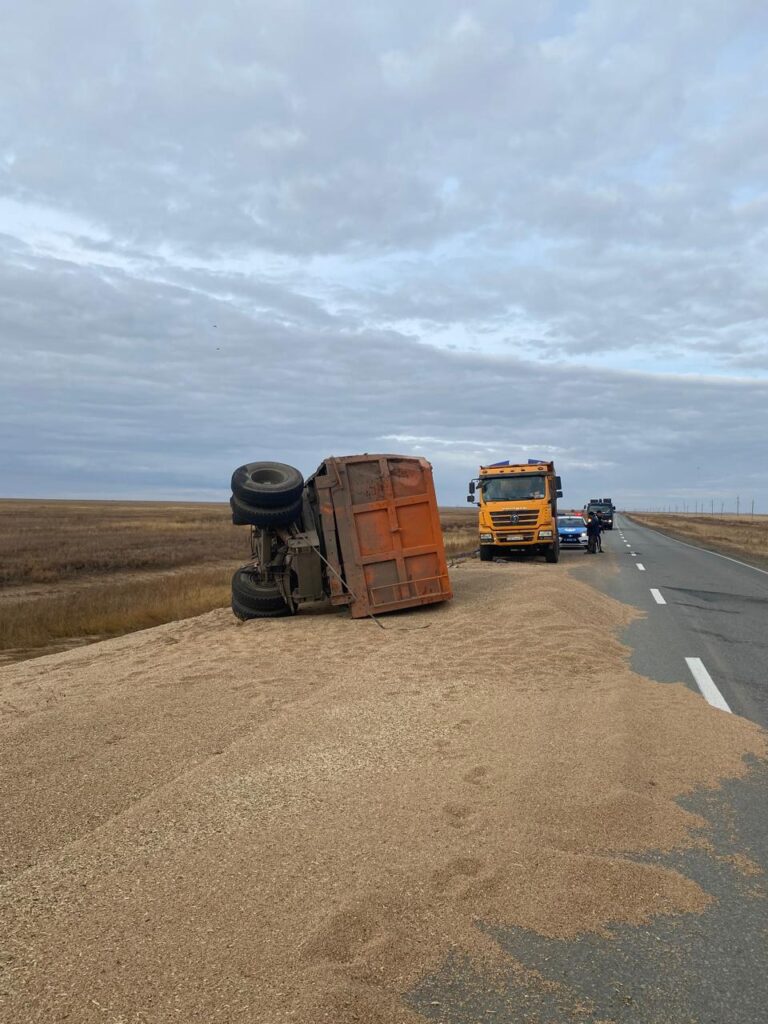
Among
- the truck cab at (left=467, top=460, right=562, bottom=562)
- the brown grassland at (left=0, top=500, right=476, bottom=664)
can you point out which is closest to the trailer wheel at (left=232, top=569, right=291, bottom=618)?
the brown grassland at (left=0, top=500, right=476, bottom=664)

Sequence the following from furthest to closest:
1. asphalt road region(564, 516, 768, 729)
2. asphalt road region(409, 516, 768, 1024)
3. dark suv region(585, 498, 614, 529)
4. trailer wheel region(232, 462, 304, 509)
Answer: dark suv region(585, 498, 614, 529) < trailer wheel region(232, 462, 304, 509) < asphalt road region(564, 516, 768, 729) < asphalt road region(409, 516, 768, 1024)

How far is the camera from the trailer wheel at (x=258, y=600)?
44.4ft

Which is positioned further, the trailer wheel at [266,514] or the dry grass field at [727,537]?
the dry grass field at [727,537]

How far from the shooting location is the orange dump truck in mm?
12797

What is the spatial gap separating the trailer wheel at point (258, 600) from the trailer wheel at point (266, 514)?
1298 millimetres

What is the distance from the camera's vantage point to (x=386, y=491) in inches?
515

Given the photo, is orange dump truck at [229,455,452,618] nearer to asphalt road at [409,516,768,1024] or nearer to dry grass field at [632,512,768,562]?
asphalt road at [409,516,768,1024]

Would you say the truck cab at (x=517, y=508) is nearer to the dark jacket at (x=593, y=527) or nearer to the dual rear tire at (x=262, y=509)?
the dark jacket at (x=593, y=527)

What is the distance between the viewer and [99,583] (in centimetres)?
2611

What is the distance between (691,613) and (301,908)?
12.3m

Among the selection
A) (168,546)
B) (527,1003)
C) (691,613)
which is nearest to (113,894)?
(527,1003)

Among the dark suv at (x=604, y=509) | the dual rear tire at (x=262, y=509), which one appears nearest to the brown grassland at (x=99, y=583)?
the dual rear tire at (x=262, y=509)

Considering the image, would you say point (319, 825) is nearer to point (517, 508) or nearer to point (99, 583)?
point (517, 508)

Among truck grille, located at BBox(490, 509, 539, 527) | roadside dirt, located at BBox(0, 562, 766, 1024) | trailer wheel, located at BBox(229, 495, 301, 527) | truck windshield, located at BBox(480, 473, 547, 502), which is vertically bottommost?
roadside dirt, located at BBox(0, 562, 766, 1024)
